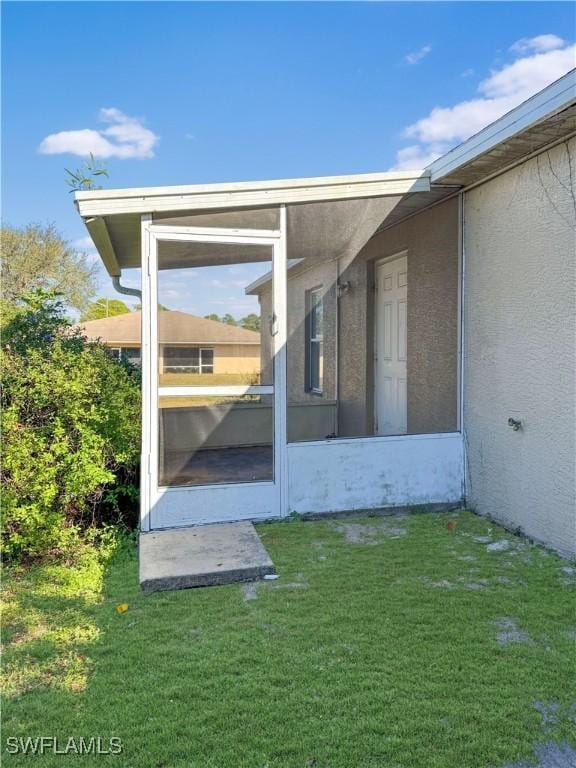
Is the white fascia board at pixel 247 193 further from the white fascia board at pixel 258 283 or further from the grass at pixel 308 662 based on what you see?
the grass at pixel 308 662

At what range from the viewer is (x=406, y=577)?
376cm

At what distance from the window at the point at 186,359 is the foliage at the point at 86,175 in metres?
1.46

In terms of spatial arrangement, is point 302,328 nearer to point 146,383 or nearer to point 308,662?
point 146,383

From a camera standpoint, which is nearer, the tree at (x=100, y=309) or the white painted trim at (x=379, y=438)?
the white painted trim at (x=379, y=438)

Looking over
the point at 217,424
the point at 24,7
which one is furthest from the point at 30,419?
the point at 24,7

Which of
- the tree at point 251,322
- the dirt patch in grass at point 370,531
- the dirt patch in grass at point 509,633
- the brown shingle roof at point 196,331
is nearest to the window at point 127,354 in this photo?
the brown shingle roof at point 196,331

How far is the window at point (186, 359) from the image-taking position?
465cm

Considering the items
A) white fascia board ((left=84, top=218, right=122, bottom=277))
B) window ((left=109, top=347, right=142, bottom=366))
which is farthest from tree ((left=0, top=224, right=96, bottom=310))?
white fascia board ((left=84, top=218, right=122, bottom=277))

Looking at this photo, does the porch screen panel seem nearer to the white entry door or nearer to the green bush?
the green bush

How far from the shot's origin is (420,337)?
602cm

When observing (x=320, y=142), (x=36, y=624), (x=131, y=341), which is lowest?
(x=36, y=624)

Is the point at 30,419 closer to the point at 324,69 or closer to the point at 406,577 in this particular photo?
the point at 406,577

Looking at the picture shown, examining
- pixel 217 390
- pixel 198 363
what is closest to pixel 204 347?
pixel 198 363

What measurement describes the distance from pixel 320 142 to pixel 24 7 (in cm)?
871
